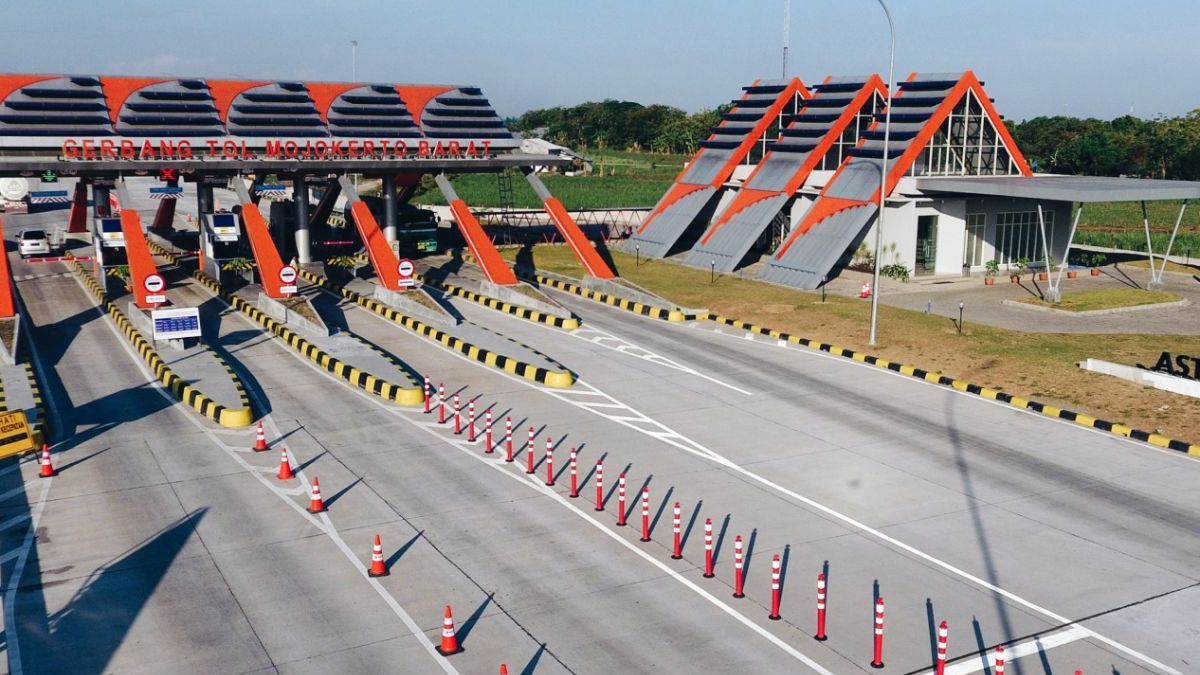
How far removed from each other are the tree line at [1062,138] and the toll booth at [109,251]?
69900 millimetres

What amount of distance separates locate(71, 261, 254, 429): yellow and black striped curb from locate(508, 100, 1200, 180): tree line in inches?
2870

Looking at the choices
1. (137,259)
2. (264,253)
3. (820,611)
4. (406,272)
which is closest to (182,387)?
(137,259)

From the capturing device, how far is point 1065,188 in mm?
48688

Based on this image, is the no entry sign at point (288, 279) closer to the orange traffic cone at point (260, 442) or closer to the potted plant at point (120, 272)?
the orange traffic cone at point (260, 442)

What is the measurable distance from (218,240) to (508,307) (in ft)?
52.5

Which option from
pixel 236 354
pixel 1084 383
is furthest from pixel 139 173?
pixel 1084 383

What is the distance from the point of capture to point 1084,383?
108ft

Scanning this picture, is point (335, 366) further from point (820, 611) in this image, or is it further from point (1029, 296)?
point (1029, 296)

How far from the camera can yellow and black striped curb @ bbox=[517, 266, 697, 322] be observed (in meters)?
44.6

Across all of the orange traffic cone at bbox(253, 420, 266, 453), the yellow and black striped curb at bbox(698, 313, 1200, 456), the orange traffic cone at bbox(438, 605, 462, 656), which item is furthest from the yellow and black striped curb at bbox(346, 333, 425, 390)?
the orange traffic cone at bbox(438, 605, 462, 656)

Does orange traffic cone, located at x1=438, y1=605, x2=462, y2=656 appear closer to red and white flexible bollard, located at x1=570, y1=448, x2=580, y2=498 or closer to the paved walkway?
red and white flexible bollard, located at x1=570, y1=448, x2=580, y2=498

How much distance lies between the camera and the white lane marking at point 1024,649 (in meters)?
16.0

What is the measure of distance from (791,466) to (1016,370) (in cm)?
1285

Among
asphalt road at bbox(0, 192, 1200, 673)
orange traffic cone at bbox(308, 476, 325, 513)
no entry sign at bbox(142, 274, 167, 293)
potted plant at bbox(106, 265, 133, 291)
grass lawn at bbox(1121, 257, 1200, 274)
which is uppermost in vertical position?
no entry sign at bbox(142, 274, 167, 293)
